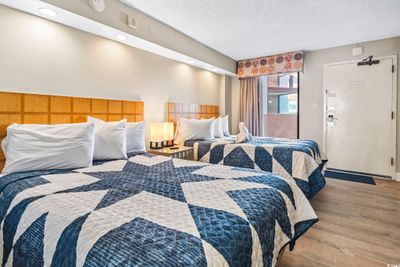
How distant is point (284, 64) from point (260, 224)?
4.17 m

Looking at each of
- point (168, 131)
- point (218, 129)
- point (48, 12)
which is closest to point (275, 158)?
point (218, 129)

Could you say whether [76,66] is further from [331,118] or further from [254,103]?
[331,118]

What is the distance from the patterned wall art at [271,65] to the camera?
4.37m

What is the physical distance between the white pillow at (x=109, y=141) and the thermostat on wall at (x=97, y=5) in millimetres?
1179

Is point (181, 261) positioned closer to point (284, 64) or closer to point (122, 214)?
point (122, 214)

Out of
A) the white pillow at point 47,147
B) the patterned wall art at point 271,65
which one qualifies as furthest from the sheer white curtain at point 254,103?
the white pillow at point 47,147

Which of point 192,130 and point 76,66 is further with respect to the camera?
point 192,130

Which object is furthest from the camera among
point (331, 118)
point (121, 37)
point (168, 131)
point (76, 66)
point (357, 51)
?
point (331, 118)

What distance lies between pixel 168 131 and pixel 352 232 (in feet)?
8.41

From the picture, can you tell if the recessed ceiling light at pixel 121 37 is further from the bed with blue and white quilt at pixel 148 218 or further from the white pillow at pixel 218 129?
the white pillow at pixel 218 129

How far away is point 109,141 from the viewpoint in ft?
7.13

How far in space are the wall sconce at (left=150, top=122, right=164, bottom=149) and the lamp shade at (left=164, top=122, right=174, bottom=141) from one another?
6cm

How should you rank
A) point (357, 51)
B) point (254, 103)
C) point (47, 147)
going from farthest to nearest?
1. point (254, 103)
2. point (357, 51)
3. point (47, 147)

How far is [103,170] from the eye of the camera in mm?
1776
